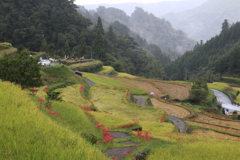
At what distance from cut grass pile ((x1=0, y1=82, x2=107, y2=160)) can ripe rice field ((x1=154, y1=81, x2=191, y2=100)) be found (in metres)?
40.7

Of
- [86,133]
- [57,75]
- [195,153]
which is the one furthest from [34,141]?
[57,75]

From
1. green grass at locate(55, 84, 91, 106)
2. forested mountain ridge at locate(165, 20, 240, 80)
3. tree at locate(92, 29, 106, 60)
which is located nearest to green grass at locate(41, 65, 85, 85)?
green grass at locate(55, 84, 91, 106)

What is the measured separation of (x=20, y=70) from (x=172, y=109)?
946 inches

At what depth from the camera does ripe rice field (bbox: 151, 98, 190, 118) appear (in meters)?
29.1

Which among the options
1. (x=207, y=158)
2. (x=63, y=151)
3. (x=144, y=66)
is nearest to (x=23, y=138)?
(x=63, y=151)

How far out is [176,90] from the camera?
4762 centimetres

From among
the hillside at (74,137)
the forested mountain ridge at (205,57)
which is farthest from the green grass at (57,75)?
the forested mountain ridge at (205,57)

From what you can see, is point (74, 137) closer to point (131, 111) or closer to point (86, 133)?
point (86, 133)

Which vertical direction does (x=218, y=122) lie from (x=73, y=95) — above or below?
below

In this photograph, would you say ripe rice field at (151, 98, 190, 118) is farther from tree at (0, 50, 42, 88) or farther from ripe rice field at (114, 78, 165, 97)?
tree at (0, 50, 42, 88)

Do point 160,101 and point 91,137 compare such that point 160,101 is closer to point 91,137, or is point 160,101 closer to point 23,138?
point 91,137

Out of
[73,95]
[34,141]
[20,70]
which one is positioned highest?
[20,70]

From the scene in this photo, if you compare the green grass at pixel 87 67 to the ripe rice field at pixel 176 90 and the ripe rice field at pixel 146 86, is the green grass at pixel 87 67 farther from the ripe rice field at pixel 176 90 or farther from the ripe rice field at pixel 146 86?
the ripe rice field at pixel 176 90

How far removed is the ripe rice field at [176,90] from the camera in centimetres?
4384
